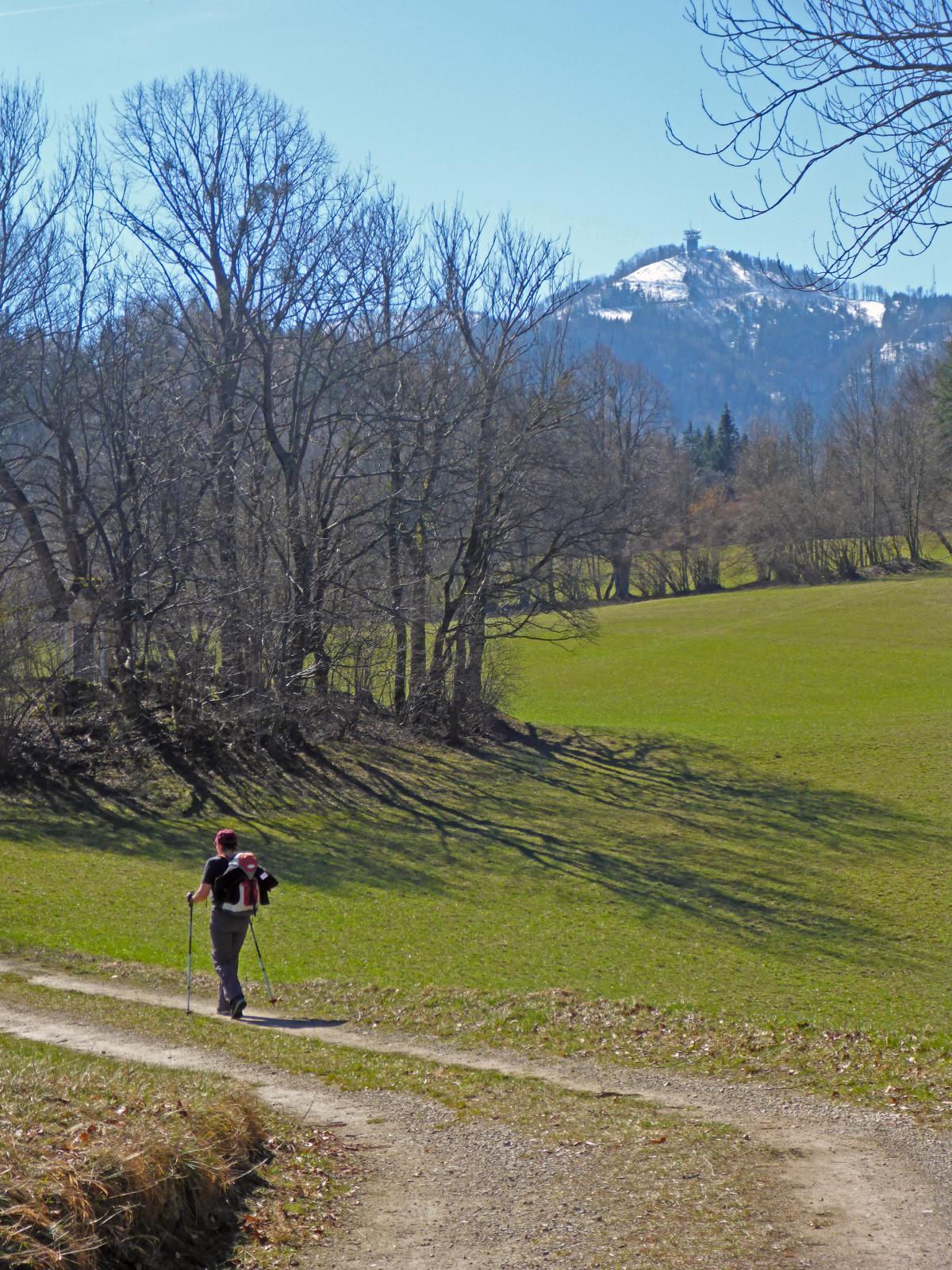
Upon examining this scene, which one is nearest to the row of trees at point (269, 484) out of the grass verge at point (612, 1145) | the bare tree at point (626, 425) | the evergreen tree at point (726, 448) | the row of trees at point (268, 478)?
the row of trees at point (268, 478)

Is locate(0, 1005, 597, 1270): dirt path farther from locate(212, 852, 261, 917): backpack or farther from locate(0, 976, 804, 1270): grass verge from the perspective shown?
locate(212, 852, 261, 917): backpack

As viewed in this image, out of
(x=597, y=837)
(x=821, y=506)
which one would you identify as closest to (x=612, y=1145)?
(x=597, y=837)

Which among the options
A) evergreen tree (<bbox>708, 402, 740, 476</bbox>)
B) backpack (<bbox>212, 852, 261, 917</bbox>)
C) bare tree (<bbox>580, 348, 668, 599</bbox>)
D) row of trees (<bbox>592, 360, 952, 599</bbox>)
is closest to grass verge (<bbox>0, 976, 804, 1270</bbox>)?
backpack (<bbox>212, 852, 261, 917</bbox>)

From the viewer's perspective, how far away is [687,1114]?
Result: 8906mm

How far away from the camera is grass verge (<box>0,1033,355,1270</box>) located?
5.35 meters

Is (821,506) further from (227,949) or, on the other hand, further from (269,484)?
(227,949)

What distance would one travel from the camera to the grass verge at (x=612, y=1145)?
6.13 meters

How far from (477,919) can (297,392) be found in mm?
18700

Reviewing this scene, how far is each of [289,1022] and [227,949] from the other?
1.02 m

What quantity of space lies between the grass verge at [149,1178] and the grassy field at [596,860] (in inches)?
265

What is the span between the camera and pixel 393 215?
115 ft

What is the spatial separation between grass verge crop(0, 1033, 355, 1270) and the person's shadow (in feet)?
14.4

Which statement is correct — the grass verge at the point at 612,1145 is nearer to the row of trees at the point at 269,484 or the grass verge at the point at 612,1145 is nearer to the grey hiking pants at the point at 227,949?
the grey hiking pants at the point at 227,949

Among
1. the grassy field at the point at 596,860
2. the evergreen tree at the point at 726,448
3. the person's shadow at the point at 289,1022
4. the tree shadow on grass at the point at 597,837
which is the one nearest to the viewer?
the person's shadow at the point at 289,1022
